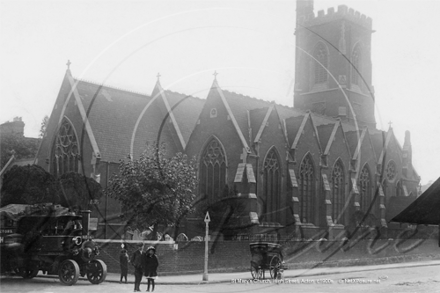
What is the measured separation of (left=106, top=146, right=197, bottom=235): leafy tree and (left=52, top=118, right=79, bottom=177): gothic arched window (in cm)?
1219

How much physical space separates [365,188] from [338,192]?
5.38m

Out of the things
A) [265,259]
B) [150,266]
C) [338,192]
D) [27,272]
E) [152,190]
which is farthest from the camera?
[338,192]

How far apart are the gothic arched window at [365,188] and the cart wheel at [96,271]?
38777 millimetres

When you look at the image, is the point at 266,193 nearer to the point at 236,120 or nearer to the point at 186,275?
the point at 236,120

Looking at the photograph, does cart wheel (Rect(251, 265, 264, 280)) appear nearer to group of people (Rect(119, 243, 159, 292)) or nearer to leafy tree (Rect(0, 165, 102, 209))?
group of people (Rect(119, 243, 159, 292))

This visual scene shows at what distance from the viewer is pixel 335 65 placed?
64062mm

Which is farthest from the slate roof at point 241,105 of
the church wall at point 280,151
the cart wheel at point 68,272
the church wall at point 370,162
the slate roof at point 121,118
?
the cart wheel at point 68,272

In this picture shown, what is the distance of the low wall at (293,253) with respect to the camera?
2780cm

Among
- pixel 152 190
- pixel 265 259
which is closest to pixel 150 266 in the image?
pixel 265 259

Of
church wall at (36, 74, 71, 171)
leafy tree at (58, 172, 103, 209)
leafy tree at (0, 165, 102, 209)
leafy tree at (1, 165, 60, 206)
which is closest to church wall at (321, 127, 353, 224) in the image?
leafy tree at (58, 172, 103, 209)

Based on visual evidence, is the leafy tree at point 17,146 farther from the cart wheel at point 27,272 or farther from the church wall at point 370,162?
the cart wheel at point 27,272

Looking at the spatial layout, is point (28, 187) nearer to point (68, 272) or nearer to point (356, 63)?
point (68, 272)

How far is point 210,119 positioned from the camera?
4597 centimetres

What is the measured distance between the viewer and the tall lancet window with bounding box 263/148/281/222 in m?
45.5
